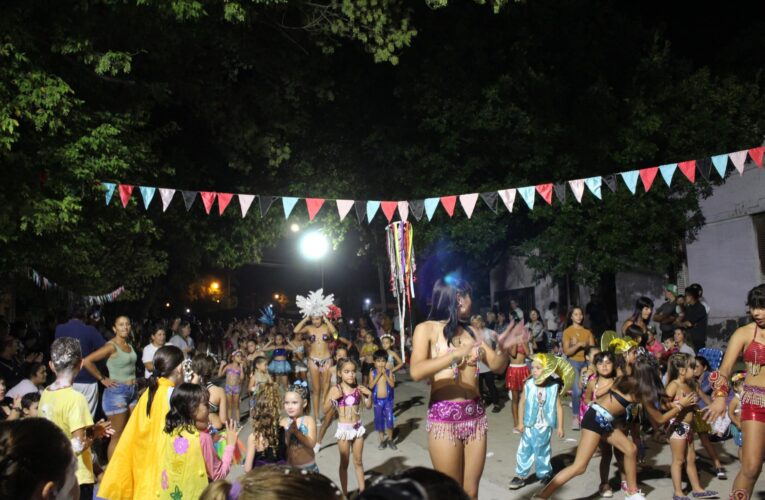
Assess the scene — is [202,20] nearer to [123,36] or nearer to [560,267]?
[123,36]

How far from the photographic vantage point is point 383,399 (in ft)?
33.6

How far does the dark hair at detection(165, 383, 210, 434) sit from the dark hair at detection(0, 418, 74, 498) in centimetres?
268

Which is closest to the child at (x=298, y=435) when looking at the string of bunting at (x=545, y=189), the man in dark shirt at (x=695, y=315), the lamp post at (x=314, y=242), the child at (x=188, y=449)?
the child at (x=188, y=449)

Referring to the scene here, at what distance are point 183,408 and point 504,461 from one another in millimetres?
5609

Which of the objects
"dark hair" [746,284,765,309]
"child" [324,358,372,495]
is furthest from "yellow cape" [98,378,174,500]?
"dark hair" [746,284,765,309]

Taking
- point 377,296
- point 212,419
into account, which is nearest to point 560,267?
point 212,419

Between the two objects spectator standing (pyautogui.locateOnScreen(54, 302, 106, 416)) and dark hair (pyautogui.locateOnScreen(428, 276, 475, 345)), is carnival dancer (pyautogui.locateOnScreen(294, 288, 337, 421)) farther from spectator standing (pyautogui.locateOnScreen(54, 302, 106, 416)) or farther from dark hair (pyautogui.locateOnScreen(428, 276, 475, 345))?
dark hair (pyautogui.locateOnScreen(428, 276, 475, 345))

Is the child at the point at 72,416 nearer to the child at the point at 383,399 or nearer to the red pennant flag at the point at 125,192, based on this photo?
the child at the point at 383,399

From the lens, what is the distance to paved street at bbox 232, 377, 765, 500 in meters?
7.61

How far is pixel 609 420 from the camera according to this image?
6.84 m

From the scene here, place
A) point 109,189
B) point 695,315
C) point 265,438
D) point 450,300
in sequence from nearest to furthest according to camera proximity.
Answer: point 450,300 → point 265,438 → point 695,315 → point 109,189

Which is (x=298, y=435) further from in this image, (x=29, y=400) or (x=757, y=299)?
(x=757, y=299)

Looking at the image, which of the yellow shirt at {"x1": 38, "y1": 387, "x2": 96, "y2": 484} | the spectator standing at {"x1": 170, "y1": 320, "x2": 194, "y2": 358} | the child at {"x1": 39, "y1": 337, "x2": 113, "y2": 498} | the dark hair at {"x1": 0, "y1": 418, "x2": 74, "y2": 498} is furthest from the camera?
the spectator standing at {"x1": 170, "y1": 320, "x2": 194, "y2": 358}

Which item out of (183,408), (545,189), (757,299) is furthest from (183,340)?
(757,299)
